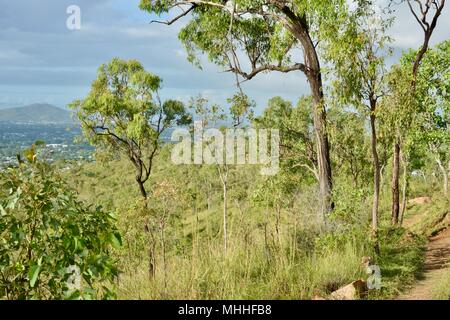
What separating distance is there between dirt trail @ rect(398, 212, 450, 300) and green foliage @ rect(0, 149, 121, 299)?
4.81m

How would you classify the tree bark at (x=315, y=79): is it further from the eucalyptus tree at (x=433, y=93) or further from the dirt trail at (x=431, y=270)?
the eucalyptus tree at (x=433, y=93)

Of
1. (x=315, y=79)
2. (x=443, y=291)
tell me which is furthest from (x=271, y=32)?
(x=443, y=291)

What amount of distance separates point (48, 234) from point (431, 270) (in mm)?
7135

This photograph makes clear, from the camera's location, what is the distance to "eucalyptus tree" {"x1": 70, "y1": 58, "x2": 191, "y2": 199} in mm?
25531

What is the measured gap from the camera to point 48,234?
4418 millimetres

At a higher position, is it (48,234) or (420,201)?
(48,234)

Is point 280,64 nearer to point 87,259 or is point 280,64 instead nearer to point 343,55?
point 343,55

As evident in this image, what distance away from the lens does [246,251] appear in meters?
7.58

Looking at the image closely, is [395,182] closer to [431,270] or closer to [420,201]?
[420,201]

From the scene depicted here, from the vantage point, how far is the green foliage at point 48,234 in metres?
3.96

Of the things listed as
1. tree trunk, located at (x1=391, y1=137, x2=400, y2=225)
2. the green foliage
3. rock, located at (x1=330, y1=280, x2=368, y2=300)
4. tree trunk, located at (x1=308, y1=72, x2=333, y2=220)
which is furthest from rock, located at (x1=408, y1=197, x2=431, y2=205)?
the green foliage

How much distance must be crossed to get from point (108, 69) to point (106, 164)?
453cm
